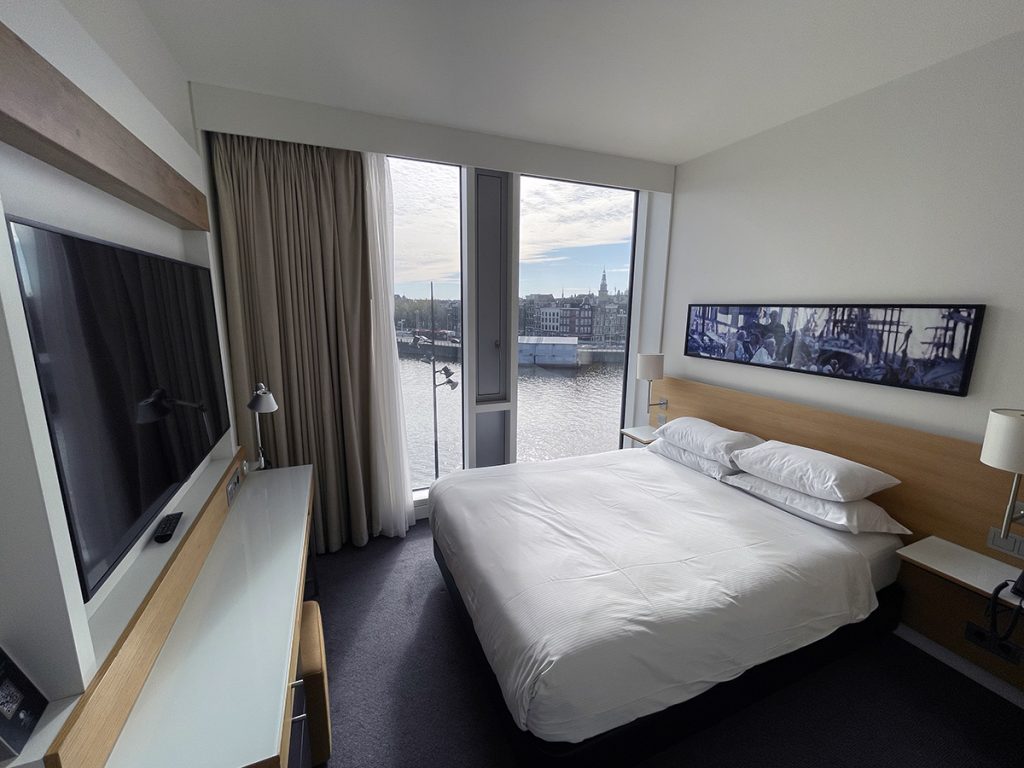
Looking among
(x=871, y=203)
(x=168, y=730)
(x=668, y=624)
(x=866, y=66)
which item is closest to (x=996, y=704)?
(x=668, y=624)

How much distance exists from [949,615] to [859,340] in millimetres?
1323

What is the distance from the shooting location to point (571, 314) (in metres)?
3.57

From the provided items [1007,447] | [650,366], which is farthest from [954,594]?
[650,366]

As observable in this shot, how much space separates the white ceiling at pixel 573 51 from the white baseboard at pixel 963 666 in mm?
2642

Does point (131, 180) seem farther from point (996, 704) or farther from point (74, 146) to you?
point (996, 704)

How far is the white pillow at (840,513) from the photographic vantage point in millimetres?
Result: 1926

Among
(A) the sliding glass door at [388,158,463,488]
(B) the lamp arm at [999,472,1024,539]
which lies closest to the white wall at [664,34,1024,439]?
(B) the lamp arm at [999,472,1024,539]

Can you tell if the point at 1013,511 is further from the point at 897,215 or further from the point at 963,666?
the point at 897,215

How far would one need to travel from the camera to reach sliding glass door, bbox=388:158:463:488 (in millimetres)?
2932

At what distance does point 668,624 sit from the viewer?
4.60 ft

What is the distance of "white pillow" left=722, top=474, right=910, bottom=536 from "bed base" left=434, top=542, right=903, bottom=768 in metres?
0.34

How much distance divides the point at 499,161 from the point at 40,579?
285 cm

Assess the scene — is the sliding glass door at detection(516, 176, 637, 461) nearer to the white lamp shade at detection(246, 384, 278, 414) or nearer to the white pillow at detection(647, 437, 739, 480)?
the white pillow at detection(647, 437, 739, 480)

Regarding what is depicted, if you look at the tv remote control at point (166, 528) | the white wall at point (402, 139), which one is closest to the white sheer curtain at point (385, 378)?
the white wall at point (402, 139)
